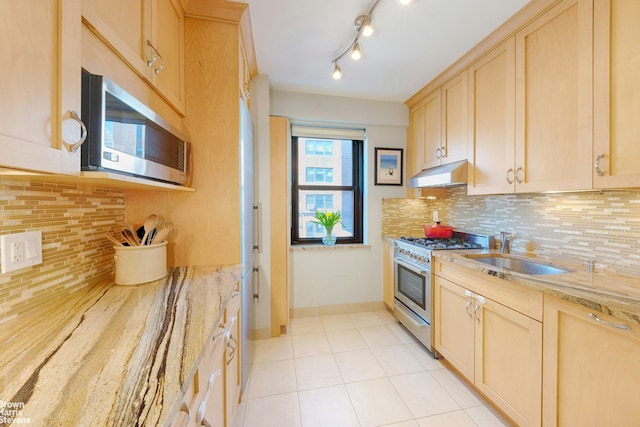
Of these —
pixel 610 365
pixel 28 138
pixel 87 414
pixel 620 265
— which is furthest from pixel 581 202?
pixel 28 138

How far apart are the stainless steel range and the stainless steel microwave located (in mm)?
1942

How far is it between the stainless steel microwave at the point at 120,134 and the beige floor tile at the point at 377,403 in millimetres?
1736

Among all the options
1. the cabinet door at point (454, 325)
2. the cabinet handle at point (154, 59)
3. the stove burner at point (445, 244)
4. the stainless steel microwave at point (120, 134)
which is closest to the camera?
the stainless steel microwave at point (120, 134)

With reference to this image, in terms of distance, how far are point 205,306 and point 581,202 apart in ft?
7.16

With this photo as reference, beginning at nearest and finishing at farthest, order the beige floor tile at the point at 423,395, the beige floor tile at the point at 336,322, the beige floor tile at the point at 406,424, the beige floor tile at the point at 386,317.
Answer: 1. the beige floor tile at the point at 406,424
2. the beige floor tile at the point at 423,395
3. the beige floor tile at the point at 336,322
4. the beige floor tile at the point at 386,317

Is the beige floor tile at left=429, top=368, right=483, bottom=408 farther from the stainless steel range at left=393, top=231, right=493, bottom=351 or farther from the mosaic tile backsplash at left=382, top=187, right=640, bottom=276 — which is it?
the mosaic tile backsplash at left=382, top=187, right=640, bottom=276

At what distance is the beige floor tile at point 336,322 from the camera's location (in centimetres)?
253

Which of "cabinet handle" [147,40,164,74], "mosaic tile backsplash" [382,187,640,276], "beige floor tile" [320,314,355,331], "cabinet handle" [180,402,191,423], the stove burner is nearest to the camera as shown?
"cabinet handle" [180,402,191,423]

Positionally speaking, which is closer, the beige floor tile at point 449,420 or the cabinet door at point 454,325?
the beige floor tile at point 449,420

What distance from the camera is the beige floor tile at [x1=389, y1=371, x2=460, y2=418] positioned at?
5.00ft

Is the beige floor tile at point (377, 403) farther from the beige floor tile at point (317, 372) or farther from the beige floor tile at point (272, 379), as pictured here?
the beige floor tile at point (272, 379)

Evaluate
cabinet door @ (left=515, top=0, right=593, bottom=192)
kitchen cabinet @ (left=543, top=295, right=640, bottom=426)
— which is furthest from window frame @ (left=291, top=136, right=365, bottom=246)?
kitchen cabinet @ (left=543, top=295, right=640, bottom=426)

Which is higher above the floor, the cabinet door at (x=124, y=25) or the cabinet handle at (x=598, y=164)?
the cabinet door at (x=124, y=25)

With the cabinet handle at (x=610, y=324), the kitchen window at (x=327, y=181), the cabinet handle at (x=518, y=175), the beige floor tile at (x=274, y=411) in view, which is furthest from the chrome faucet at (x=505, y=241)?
the beige floor tile at (x=274, y=411)
